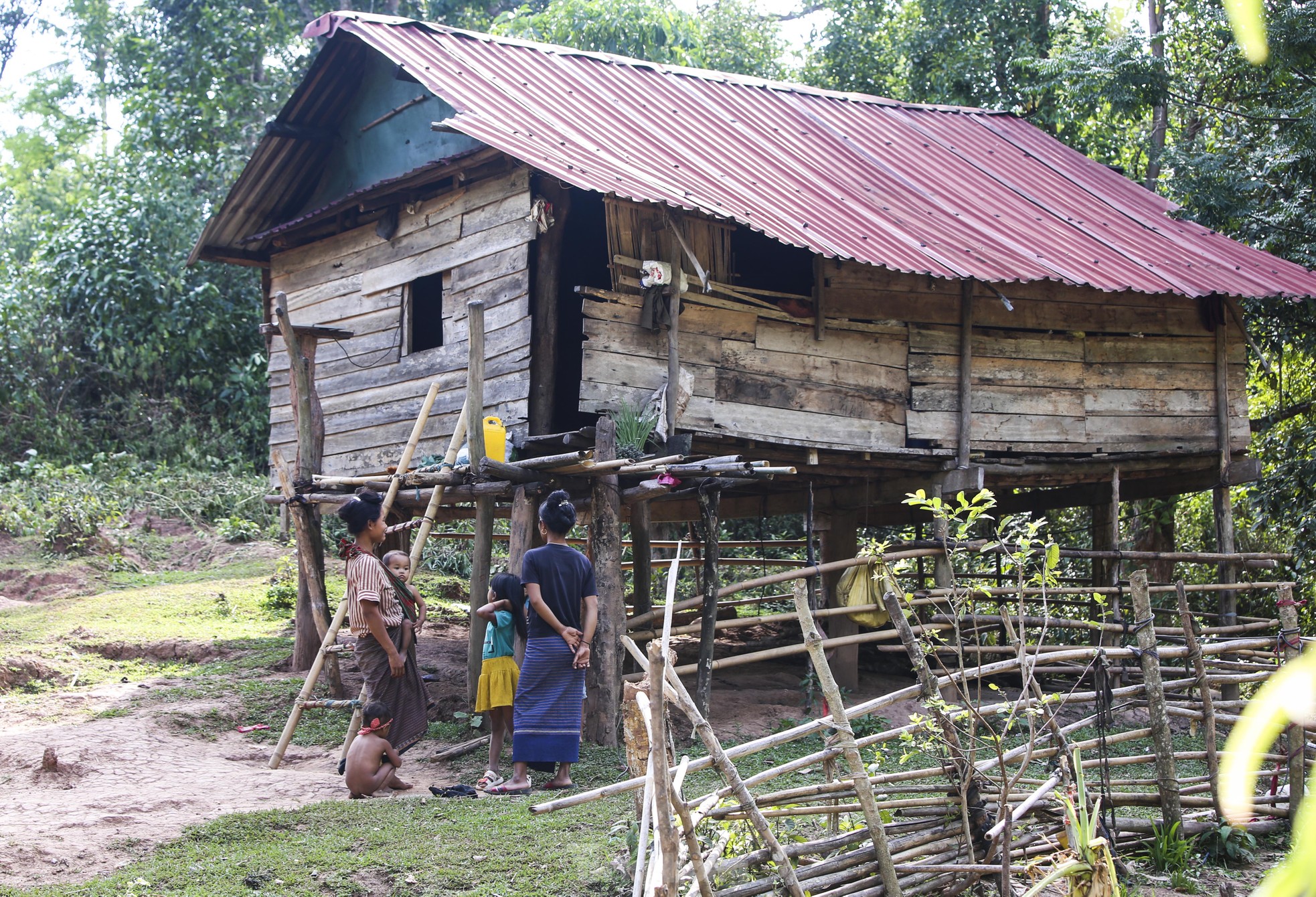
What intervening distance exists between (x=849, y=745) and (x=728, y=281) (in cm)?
574

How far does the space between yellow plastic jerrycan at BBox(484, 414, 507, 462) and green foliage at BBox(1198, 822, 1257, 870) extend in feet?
15.3

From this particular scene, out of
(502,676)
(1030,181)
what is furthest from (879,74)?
(502,676)

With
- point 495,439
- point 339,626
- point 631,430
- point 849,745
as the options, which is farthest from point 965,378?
point 849,745

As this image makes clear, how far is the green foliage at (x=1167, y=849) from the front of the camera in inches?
198

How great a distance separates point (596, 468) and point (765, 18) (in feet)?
60.4

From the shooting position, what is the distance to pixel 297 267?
1095 cm

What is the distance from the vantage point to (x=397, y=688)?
21.4 ft

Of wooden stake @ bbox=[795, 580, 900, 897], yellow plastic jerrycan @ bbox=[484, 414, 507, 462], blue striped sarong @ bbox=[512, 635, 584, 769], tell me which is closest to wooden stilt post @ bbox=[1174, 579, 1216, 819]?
wooden stake @ bbox=[795, 580, 900, 897]

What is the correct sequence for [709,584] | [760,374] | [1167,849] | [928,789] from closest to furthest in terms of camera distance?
[928,789], [1167,849], [709,584], [760,374]

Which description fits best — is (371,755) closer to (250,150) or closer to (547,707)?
(547,707)

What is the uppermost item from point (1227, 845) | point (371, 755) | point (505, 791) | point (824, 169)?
point (824, 169)

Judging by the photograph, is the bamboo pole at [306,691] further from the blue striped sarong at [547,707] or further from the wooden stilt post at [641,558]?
the wooden stilt post at [641,558]

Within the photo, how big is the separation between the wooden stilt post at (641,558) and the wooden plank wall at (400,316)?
5.75 ft

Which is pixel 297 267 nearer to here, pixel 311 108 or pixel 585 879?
pixel 311 108
